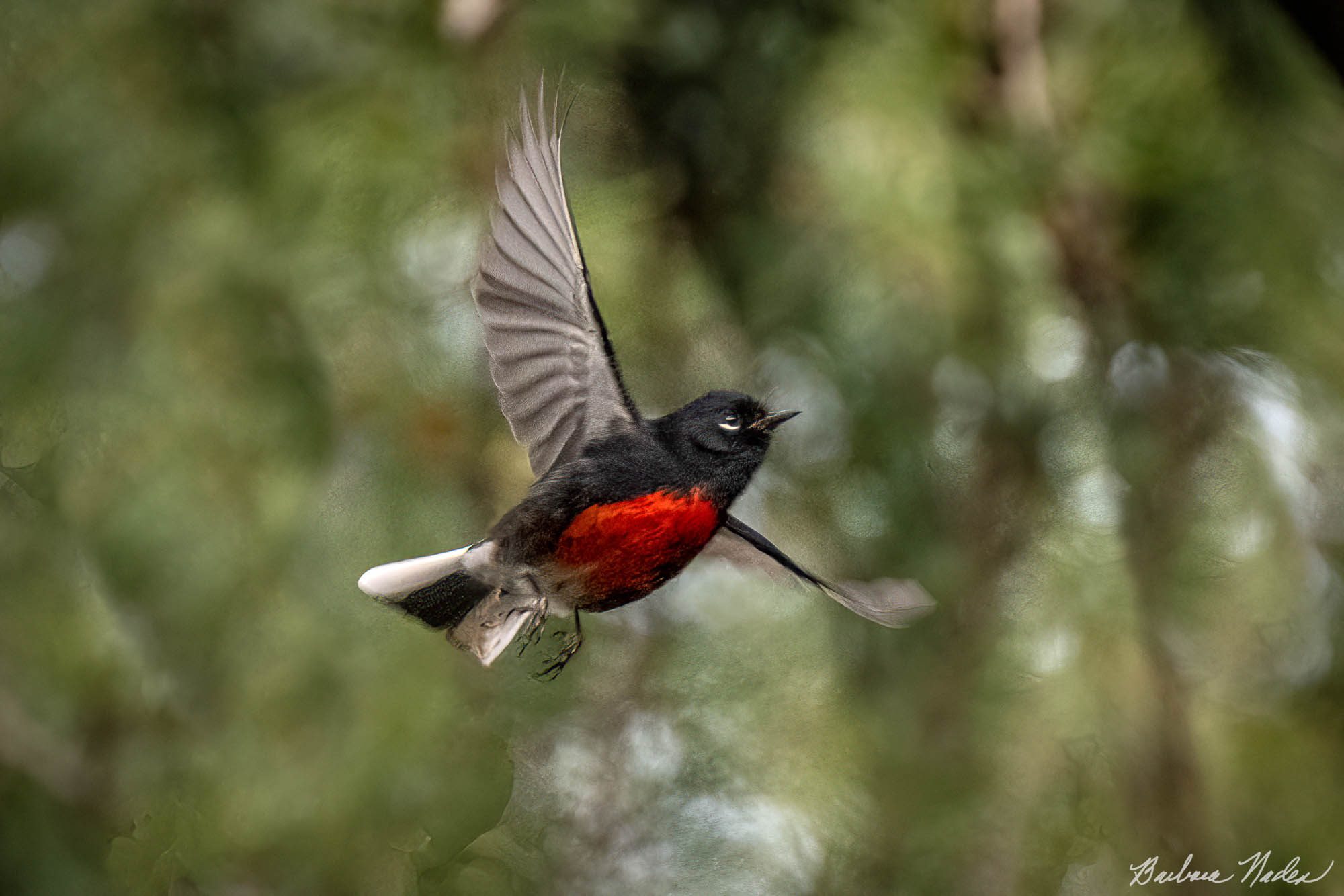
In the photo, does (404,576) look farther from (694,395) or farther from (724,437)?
(694,395)

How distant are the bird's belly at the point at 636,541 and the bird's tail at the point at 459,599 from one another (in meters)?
0.05

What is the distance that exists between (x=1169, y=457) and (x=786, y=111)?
0.71m

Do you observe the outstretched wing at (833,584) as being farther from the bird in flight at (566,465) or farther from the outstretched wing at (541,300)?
the outstretched wing at (541,300)

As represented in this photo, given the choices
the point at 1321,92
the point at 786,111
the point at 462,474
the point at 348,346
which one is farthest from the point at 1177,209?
the point at 348,346

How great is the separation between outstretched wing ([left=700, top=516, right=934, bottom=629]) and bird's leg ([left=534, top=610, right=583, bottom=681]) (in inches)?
4.3

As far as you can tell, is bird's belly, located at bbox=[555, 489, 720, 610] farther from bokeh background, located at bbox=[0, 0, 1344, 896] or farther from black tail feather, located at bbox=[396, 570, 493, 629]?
bokeh background, located at bbox=[0, 0, 1344, 896]

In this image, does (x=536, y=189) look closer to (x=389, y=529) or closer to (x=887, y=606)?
(x=887, y=606)

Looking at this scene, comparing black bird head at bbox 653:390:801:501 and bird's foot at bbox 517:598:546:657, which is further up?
black bird head at bbox 653:390:801:501

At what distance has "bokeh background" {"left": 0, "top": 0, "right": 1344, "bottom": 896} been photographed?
146 centimetres
